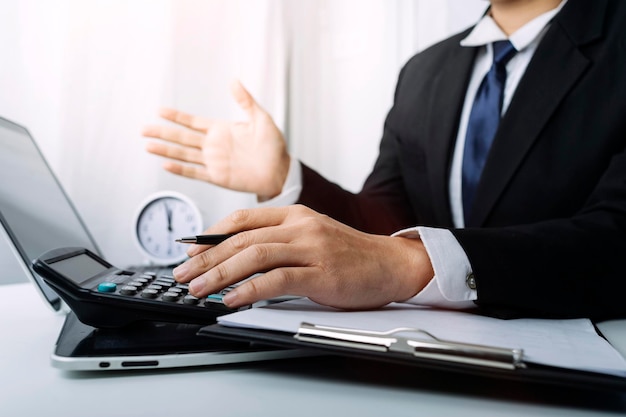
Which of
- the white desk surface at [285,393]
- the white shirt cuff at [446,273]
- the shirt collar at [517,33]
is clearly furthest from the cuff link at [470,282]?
the shirt collar at [517,33]

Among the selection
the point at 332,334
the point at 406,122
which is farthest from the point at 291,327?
the point at 406,122

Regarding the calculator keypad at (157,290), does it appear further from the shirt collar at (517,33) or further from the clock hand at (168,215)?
the shirt collar at (517,33)

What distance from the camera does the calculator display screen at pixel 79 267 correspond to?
555mm

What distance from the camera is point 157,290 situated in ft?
1.85

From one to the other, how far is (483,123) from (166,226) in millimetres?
742

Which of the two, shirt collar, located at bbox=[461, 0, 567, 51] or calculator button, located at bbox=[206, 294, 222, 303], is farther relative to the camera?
shirt collar, located at bbox=[461, 0, 567, 51]

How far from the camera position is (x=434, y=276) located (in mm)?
629

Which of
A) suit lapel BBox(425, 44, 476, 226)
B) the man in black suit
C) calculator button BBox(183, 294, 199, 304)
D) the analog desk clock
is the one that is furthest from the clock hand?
calculator button BBox(183, 294, 199, 304)

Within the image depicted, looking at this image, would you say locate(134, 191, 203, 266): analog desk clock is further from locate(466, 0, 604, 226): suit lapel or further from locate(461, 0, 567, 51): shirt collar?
locate(461, 0, 567, 51): shirt collar

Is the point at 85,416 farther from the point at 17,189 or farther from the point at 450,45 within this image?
the point at 450,45

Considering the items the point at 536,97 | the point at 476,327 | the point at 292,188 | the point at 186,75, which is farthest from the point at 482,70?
the point at 476,327

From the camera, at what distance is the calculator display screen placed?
0.55 m

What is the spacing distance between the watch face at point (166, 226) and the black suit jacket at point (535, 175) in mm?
324

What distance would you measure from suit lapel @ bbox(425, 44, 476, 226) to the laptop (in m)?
0.73
